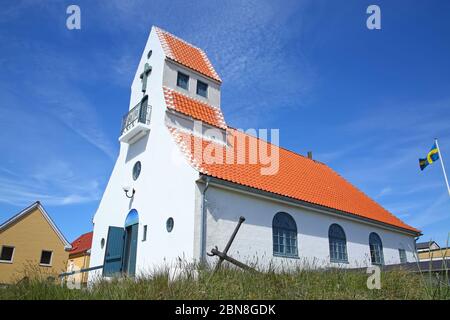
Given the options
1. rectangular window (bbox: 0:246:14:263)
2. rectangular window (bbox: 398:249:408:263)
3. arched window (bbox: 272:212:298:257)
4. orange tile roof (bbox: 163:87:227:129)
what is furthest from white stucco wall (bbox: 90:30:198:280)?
rectangular window (bbox: 398:249:408:263)

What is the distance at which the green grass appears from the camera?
6465mm

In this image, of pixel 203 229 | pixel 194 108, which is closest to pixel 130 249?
pixel 203 229

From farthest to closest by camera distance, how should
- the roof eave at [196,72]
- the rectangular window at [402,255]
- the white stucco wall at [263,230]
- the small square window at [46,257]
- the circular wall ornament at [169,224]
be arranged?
the small square window at [46,257]
the rectangular window at [402,255]
the roof eave at [196,72]
the circular wall ornament at [169,224]
the white stucco wall at [263,230]

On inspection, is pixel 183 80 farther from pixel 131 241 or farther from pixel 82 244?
pixel 82 244

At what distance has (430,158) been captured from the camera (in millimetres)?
19750

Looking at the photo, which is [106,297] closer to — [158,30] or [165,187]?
[165,187]

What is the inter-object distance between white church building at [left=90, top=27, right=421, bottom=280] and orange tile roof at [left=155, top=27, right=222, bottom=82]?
9 centimetres

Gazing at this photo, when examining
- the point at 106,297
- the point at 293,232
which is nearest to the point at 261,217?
the point at 293,232

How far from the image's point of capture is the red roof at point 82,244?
3516cm

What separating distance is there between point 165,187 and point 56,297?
7.22 metres

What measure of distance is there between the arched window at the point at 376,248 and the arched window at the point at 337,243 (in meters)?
2.54

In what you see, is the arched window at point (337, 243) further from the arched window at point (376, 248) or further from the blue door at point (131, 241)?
the blue door at point (131, 241)

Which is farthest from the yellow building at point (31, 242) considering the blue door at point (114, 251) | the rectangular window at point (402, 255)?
the rectangular window at point (402, 255)

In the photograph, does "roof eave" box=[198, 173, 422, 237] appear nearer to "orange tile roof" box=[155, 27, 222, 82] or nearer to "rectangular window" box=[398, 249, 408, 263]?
"rectangular window" box=[398, 249, 408, 263]
